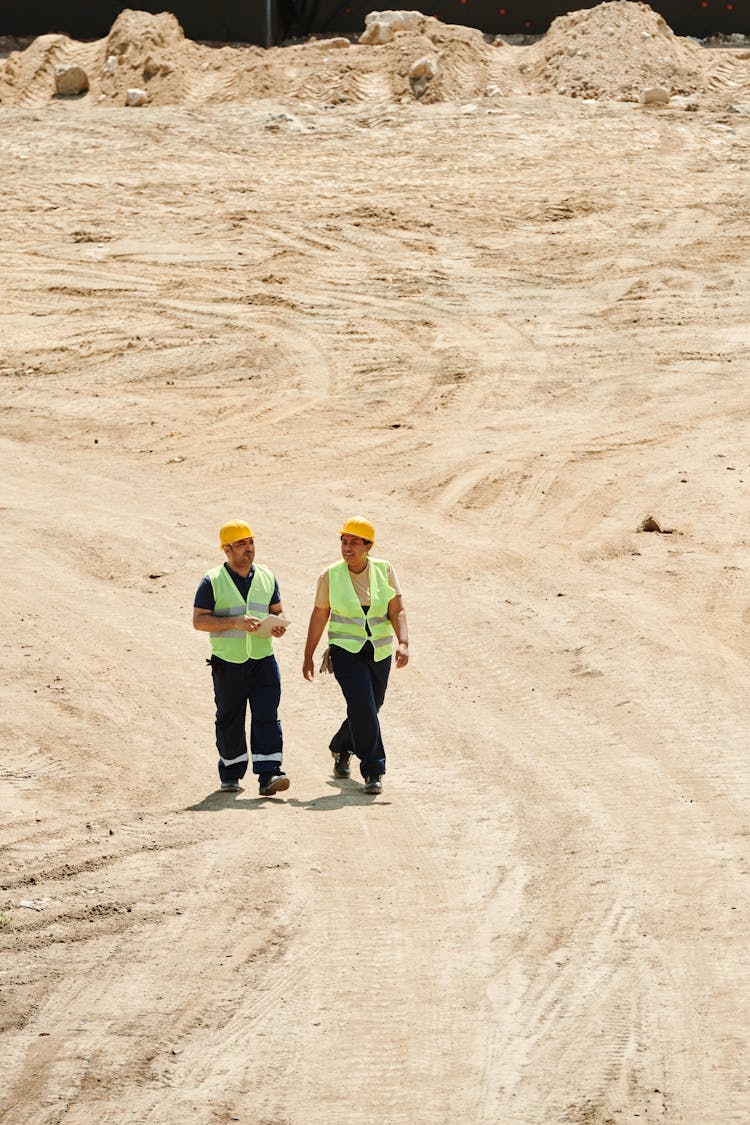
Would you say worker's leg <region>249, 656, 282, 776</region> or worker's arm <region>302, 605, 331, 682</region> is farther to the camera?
worker's arm <region>302, 605, 331, 682</region>

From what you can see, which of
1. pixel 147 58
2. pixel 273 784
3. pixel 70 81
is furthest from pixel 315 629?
pixel 147 58

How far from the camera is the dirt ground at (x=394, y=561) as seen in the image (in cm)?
628

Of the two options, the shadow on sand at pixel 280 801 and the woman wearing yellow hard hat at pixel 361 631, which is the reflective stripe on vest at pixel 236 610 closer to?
the woman wearing yellow hard hat at pixel 361 631

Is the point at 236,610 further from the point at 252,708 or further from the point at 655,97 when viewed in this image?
the point at 655,97

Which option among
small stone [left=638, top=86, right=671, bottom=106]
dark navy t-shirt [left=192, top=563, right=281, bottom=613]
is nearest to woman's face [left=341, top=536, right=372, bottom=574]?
dark navy t-shirt [left=192, top=563, right=281, bottom=613]

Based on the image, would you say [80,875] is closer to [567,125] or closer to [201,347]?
[201,347]

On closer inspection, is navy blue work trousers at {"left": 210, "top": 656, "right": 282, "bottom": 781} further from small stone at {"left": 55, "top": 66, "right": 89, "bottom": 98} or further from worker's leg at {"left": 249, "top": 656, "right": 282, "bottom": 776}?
small stone at {"left": 55, "top": 66, "right": 89, "bottom": 98}

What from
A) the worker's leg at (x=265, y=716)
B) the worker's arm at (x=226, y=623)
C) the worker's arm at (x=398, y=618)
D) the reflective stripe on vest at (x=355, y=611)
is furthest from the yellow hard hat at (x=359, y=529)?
the worker's leg at (x=265, y=716)

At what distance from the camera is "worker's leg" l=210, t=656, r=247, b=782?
8.62 m

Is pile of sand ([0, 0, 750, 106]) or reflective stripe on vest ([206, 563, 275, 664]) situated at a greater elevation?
pile of sand ([0, 0, 750, 106])

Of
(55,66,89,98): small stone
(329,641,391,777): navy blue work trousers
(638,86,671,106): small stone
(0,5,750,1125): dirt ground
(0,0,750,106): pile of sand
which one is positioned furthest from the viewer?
(55,66,89,98): small stone

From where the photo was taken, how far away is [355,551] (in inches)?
336

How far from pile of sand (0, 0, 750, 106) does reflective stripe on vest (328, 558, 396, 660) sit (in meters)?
20.4

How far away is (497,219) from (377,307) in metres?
3.65
